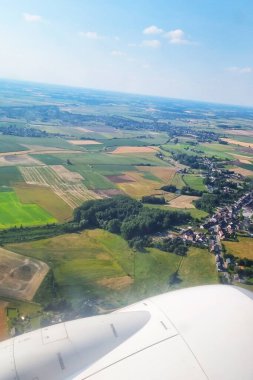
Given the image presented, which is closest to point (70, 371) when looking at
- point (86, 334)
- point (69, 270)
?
point (86, 334)

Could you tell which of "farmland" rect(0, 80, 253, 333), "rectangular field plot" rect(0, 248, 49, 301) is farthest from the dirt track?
"rectangular field plot" rect(0, 248, 49, 301)

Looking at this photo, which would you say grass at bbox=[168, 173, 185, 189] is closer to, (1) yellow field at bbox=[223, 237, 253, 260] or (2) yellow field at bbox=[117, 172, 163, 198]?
(2) yellow field at bbox=[117, 172, 163, 198]

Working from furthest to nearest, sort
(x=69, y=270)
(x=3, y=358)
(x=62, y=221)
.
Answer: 1. (x=62, y=221)
2. (x=69, y=270)
3. (x=3, y=358)

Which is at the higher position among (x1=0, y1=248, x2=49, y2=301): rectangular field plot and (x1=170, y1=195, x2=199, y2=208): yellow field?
(x1=0, y1=248, x2=49, y2=301): rectangular field plot

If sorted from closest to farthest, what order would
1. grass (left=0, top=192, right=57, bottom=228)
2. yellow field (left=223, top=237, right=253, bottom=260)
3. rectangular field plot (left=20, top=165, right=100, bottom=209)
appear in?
yellow field (left=223, top=237, right=253, bottom=260) < grass (left=0, top=192, right=57, bottom=228) < rectangular field plot (left=20, top=165, right=100, bottom=209)

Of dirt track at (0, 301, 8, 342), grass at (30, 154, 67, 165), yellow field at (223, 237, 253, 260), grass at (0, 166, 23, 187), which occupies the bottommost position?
grass at (30, 154, 67, 165)

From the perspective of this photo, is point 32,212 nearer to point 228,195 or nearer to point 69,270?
point 69,270

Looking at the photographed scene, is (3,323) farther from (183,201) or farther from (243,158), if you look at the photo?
(243,158)
